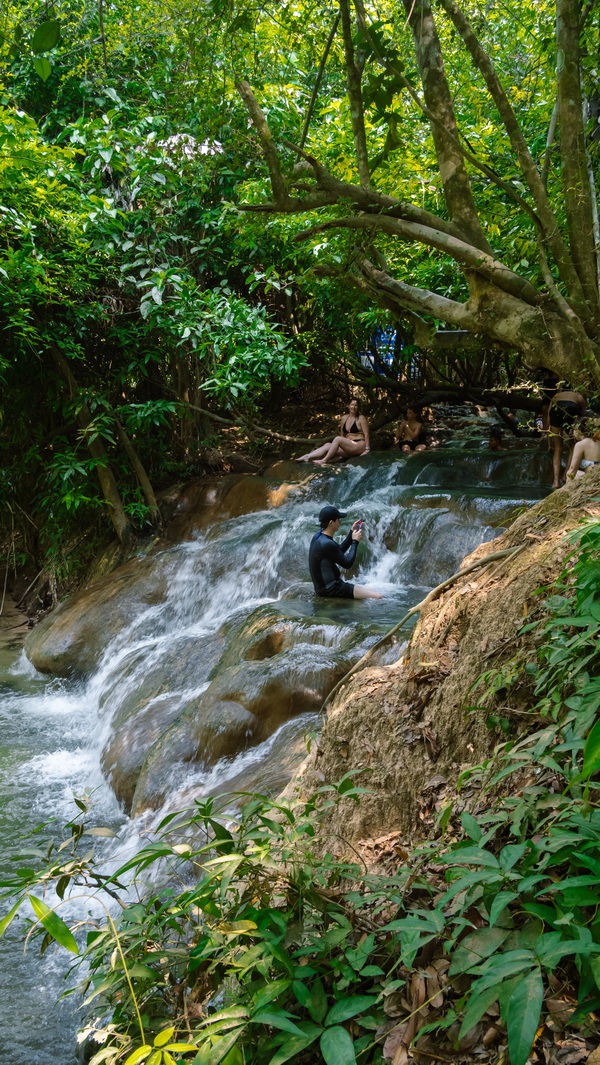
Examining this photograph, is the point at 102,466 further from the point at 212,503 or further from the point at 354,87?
the point at 354,87

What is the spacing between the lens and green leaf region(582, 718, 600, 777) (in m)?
1.40

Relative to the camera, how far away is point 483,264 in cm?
529

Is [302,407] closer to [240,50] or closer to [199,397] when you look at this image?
[199,397]

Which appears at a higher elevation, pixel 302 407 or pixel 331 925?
pixel 302 407

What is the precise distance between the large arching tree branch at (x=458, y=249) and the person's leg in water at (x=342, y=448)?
563 centimetres

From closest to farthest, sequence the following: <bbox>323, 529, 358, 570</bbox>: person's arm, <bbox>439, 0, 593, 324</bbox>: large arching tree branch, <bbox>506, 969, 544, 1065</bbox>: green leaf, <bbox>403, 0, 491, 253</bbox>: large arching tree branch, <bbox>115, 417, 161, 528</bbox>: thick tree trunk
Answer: <bbox>506, 969, 544, 1065</bbox>: green leaf → <bbox>439, 0, 593, 324</bbox>: large arching tree branch → <bbox>403, 0, 491, 253</bbox>: large arching tree branch → <bbox>323, 529, 358, 570</bbox>: person's arm → <bbox>115, 417, 161, 528</bbox>: thick tree trunk

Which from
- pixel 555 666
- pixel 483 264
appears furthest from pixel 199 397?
pixel 555 666

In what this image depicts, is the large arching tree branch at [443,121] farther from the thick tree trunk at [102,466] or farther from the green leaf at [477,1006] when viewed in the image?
the thick tree trunk at [102,466]

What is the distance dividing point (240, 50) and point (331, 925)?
6.28 meters

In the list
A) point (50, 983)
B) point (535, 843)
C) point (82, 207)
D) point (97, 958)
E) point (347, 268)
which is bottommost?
point (50, 983)

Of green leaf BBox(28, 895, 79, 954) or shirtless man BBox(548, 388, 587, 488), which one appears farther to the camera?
shirtless man BBox(548, 388, 587, 488)

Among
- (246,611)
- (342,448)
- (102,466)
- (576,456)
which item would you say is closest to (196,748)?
(246,611)

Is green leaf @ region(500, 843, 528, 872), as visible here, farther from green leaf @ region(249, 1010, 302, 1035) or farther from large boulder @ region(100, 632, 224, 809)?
large boulder @ region(100, 632, 224, 809)

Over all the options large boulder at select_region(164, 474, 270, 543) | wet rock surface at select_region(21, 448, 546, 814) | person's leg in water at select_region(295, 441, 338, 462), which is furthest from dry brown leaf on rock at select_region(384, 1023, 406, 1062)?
person's leg in water at select_region(295, 441, 338, 462)
